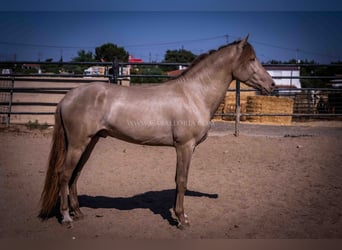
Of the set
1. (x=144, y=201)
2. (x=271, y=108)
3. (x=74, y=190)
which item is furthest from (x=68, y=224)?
(x=271, y=108)

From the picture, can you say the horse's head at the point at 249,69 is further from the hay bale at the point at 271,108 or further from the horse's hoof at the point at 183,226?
the hay bale at the point at 271,108

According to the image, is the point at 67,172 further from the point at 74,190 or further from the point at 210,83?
the point at 210,83

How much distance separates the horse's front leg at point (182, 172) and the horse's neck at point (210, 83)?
546mm

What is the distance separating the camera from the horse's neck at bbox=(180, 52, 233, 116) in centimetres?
384

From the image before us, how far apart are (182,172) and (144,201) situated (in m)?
1.18

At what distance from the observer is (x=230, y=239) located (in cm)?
324

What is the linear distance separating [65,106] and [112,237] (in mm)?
1439

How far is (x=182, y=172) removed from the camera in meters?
3.68

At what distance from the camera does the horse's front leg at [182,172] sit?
3.63 m

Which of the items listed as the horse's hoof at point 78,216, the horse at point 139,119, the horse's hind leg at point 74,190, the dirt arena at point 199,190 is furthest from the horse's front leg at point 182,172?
the horse's hoof at point 78,216

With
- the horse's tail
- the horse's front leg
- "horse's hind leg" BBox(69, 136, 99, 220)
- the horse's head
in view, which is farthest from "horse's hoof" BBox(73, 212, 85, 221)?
the horse's head

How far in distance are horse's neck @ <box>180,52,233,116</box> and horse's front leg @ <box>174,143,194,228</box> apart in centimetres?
55

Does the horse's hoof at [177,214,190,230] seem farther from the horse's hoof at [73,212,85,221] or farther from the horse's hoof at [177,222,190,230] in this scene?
the horse's hoof at [73,212,85,221]

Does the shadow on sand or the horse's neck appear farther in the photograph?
the shadow on sand
